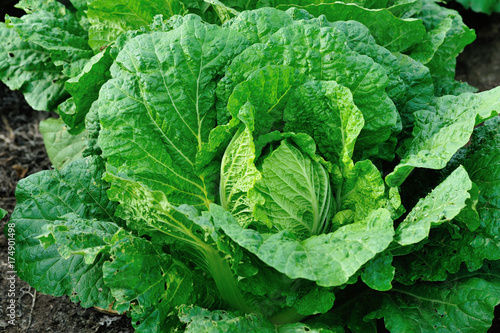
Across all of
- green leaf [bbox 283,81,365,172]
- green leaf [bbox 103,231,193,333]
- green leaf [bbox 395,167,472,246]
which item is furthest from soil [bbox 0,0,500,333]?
green leaf [bbox 283,81,365,172]

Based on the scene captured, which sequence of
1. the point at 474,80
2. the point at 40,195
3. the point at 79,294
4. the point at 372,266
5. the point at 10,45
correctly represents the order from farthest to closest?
the point at 474,80, the point at 10,45, the point at 40,195, the point at 79,294, the point at 372,266

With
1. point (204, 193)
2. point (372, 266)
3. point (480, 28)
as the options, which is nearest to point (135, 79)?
point (204, 193)

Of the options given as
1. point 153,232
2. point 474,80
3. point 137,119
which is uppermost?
point 137,119

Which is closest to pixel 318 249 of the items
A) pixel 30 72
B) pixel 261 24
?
pixel 261 24

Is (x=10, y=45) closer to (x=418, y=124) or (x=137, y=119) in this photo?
(x=137, y=119)

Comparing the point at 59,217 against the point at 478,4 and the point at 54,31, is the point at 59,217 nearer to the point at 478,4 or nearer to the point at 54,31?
the point at 54,31

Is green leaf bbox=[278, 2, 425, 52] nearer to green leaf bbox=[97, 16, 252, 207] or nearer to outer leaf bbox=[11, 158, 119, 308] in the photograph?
A: green leaf bbox=[97, 16, 252, 207]
